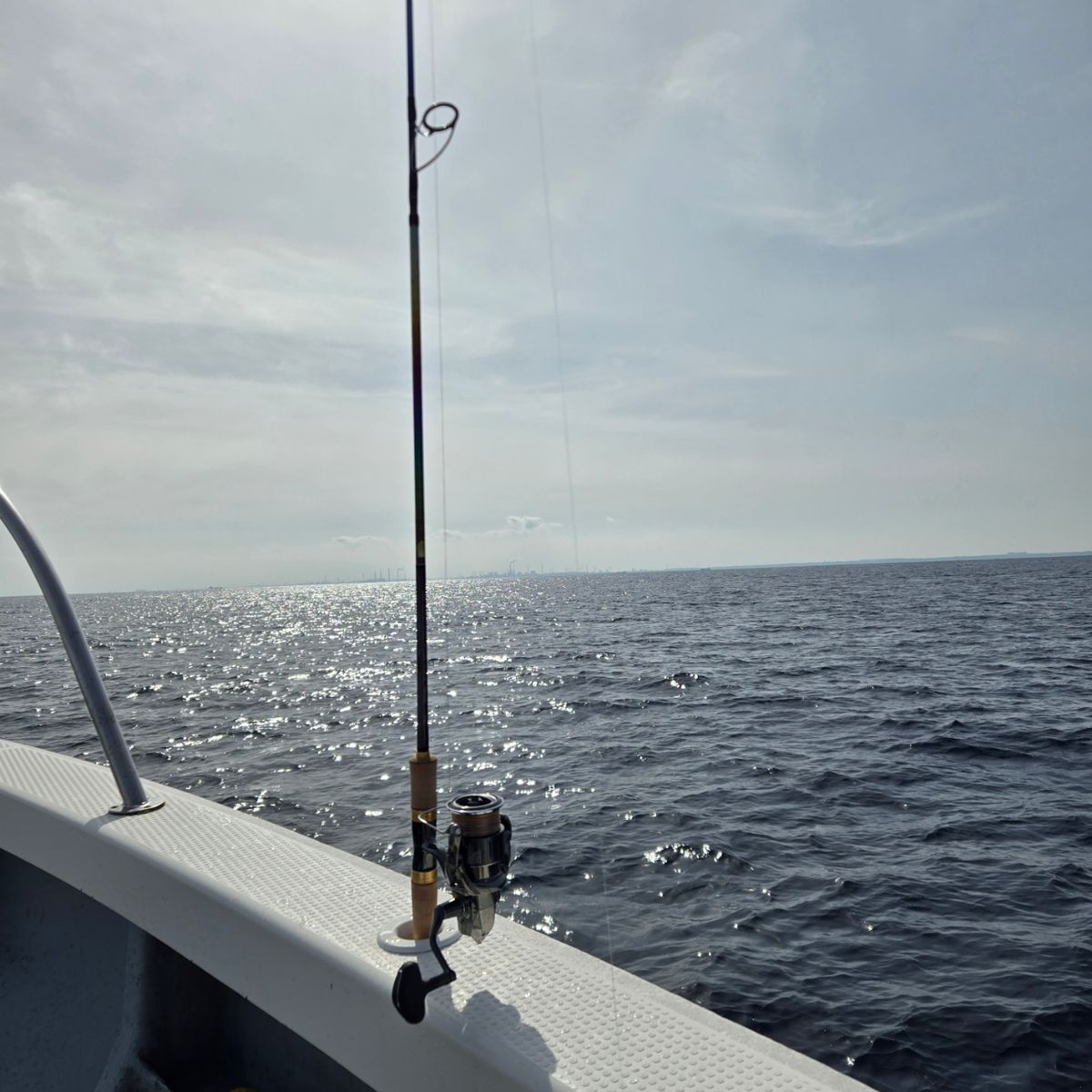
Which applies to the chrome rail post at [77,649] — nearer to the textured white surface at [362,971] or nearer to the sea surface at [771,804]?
the textured white surface at [362,971]

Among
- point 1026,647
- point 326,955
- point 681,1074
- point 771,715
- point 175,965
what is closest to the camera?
point 681,1074

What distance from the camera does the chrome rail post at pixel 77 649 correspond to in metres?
3.21

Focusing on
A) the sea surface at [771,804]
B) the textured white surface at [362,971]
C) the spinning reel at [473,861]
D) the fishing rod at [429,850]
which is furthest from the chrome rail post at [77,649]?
the sea surface at [771,804]

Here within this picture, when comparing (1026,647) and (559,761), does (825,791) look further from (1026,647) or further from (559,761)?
(1026,647)

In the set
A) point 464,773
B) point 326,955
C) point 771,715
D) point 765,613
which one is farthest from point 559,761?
point 765,613

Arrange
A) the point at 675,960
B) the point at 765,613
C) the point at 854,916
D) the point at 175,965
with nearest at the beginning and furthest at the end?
1. the point at 175,965
2. the point at 675,960
3. the point at 854,916
4. the point at 765,613

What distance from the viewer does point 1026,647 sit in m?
25.5

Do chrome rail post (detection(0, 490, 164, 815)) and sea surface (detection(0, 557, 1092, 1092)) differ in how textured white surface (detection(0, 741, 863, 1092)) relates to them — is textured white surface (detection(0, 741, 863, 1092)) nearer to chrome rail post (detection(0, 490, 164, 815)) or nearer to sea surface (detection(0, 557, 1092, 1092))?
chrome rail post (detection(0, 490, 164, 815))

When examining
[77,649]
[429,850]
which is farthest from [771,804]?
[77,649]

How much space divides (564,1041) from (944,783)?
9.60 metres

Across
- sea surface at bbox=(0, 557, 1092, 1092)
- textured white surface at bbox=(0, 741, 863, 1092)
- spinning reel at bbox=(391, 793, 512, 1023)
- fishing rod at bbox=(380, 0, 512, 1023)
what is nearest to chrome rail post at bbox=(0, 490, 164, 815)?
textured white surface at bbox=(0, 741, 863, 1092)

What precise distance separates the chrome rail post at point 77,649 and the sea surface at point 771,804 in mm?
3890

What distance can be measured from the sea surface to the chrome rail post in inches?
153

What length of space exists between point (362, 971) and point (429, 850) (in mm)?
371
